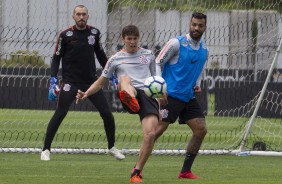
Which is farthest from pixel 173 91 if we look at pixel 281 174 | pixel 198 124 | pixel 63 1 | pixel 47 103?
pixel 47 103

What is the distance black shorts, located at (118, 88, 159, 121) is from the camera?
11.2m

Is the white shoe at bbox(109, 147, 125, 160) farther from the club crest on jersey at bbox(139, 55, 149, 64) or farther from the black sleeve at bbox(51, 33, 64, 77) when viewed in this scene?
the club crest on jersey at bbox(139, 55, 149, 64)

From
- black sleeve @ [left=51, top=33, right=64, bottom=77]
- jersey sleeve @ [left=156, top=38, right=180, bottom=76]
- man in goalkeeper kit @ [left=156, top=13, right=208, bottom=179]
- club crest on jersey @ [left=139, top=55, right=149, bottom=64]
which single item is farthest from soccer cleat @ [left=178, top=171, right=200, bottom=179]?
black sleeve @ [left=51, top=33, right=64, bottom=77]

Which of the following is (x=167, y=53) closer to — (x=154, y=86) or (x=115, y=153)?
(x=154, y=86)

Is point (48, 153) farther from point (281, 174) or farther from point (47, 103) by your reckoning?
point (47, 103)

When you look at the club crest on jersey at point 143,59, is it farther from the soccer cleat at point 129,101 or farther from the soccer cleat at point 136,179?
the soccer cleat at point 136,179

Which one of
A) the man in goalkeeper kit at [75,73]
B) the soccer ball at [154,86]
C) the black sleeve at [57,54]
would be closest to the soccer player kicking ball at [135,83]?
the soccer ball at [154,86]

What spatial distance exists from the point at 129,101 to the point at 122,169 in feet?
6.01

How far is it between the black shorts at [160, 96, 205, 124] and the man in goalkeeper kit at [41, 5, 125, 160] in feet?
5.99

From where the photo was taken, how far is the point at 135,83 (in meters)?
11.4

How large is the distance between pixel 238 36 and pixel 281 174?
198 inches

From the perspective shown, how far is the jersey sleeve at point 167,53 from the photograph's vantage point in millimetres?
11856

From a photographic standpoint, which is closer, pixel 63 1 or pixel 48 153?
pixel 48 153

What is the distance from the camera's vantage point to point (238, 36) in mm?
17172
